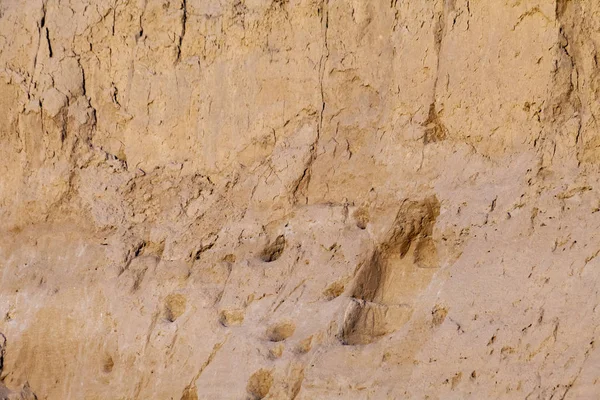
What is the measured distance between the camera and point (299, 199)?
745 cm

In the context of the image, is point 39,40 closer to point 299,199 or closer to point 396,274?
point 299,199

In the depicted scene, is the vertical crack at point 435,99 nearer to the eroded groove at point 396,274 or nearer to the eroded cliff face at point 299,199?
the eroded cliff face at point 299,199

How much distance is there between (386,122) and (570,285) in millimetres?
1949

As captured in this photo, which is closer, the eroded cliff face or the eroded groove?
the eroded cliff face

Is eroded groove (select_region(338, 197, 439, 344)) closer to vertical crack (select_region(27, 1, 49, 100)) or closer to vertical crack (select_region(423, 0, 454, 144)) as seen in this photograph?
vertical crack (select_region(423, 0, 454, 144))

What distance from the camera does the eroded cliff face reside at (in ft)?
20.4

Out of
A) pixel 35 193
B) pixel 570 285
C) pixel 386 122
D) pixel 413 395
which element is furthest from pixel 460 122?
pixel 35 193

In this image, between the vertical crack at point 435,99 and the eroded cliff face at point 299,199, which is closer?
the eroded cliff face at point 299,199

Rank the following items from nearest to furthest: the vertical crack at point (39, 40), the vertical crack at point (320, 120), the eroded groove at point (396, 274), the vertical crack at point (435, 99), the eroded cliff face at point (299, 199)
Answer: the eroded cliff face at point (299, 199) → the eroded groove at point (396, 274) → the vertical crack at point (435, 99) → the vertical crack at point (320, 120) → the vertical crack at point (39, 40)

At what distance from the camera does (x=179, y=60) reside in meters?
8.12

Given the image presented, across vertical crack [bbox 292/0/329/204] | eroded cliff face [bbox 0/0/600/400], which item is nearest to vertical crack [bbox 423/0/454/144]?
eroded cliff face [bbox 0/0/600/400]

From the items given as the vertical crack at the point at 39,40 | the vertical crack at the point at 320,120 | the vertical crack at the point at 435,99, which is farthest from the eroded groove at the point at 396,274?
the vertical crack at the point at 39,40

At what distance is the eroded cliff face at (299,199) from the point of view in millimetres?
6211

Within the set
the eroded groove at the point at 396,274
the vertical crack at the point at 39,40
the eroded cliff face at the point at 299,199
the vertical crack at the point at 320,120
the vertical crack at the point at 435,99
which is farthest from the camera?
the vertical crack at the point at 39,40
